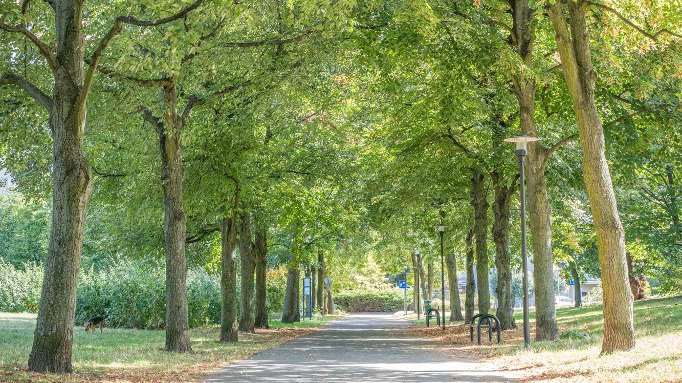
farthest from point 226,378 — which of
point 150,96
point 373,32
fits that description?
point 373,32

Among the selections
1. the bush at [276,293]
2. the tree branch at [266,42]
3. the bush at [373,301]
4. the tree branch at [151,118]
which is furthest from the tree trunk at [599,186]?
the bush at [373,301]

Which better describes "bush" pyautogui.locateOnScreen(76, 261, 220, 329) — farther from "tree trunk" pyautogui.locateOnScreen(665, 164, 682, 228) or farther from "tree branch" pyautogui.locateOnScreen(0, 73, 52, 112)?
"tree branch" pyautogui.locateOnScreen(0, 73, 52, 112)

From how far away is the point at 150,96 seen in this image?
1820 cm

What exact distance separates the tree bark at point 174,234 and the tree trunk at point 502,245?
11.6 meters

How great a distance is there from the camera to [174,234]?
19.0 m

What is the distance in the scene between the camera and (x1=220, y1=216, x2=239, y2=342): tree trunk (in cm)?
2373

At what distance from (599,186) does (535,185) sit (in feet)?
16.4

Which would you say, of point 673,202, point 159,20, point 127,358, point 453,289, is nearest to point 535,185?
point 127,358

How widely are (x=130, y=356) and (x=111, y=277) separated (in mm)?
19248

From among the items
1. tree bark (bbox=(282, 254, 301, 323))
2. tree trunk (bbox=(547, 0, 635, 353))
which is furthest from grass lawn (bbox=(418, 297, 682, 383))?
tree bark (bbox=(282, 254, 301, 323))

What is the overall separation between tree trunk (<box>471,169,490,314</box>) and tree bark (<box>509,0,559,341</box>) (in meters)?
8.20

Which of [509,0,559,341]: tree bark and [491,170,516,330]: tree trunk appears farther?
[491,170,516,330]: tree trunk

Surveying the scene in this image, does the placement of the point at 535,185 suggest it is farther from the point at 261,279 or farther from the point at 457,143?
the point at 261,279

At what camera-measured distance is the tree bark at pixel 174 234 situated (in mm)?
18828
